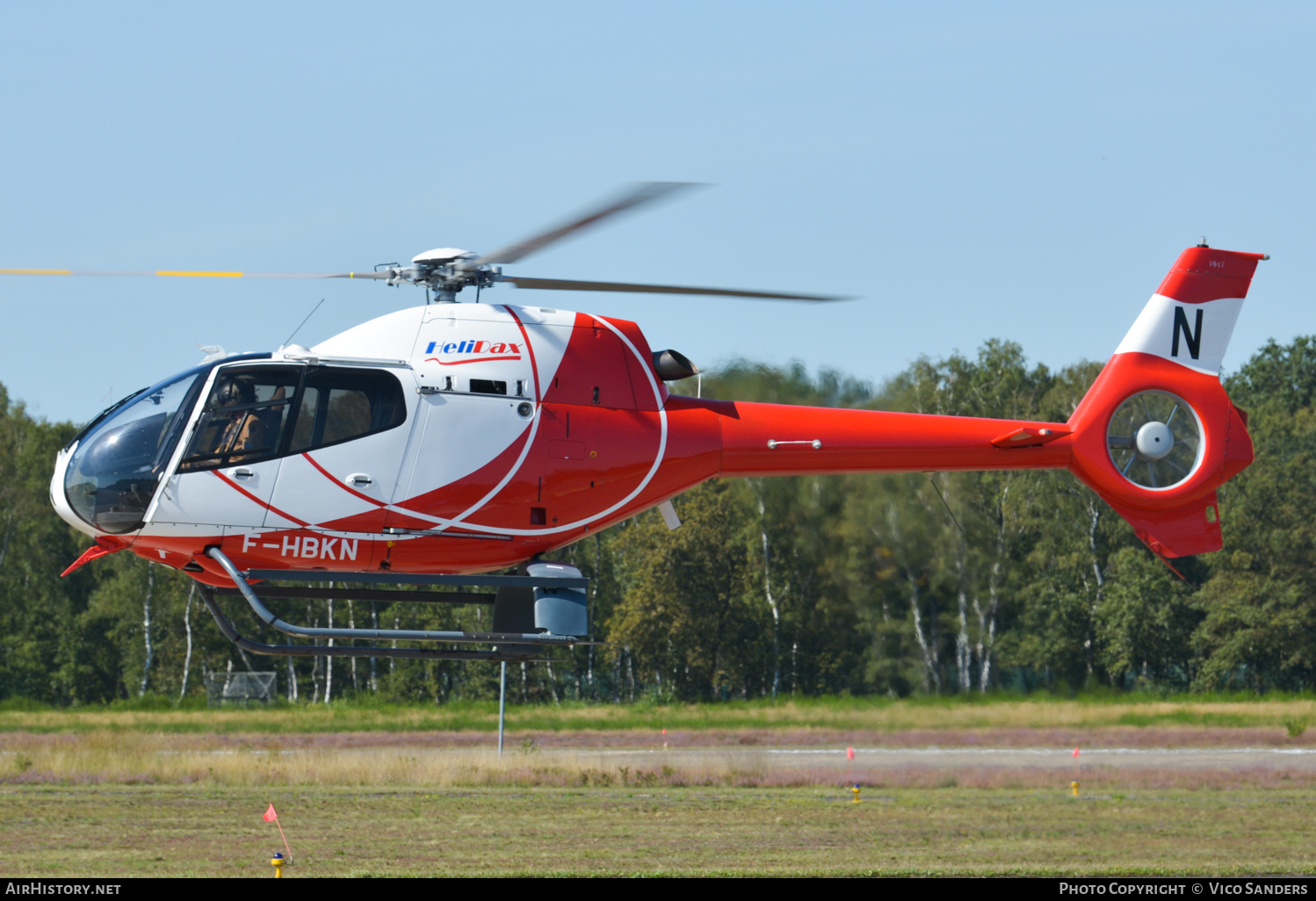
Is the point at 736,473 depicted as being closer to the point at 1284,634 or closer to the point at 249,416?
the point at 249,416

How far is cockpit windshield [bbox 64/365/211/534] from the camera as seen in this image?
1116cm

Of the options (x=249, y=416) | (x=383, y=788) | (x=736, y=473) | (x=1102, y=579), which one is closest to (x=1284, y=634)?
(x=1102, y=579)

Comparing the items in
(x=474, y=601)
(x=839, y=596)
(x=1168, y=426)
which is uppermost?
(x=1168, y=426)

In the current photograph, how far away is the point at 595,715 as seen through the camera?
140ft

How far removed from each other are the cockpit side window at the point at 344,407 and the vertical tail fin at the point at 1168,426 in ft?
24.9

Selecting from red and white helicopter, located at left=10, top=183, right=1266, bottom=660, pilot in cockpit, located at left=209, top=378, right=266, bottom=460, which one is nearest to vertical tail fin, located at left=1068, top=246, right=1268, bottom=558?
red and white helicopter, located at left=10, top=183, right=1266, bottom=660

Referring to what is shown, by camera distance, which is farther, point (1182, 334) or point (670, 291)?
point (1182, 334)

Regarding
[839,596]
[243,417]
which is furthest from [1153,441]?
[839,596]

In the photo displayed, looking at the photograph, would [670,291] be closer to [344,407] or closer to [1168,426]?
[344,407]

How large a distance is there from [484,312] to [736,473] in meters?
3.02

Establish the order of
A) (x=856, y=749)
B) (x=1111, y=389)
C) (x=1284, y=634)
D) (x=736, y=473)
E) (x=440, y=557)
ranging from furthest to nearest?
(x=1284, y=634) → (x=856, y=749) → (x=1111, y=389) → (x=736, y=473) → (x=440, y=557)

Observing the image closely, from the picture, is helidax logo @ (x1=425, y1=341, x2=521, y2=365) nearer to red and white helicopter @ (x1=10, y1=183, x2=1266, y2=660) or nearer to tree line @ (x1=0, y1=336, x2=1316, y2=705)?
red and white helicopter @ (x1=10, y1=183, x2=1266, y2=660)

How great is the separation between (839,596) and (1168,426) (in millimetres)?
15625

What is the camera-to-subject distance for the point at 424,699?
1842 inches
